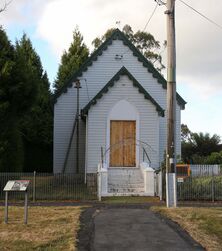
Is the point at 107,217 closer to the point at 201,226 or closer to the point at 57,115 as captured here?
the point at 201,226

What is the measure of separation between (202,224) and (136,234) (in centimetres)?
212

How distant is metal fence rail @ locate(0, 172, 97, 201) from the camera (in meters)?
21.1

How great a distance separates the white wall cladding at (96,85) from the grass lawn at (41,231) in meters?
17.0

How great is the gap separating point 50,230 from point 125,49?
21.8 m

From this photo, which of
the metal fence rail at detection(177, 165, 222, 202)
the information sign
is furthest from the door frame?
the information sign

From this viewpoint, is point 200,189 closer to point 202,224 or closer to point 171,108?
point 171,108

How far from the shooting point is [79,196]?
2142 cm

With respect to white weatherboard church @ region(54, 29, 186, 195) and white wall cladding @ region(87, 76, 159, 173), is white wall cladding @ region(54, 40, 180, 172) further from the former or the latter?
white wall cladding @ region(87, 76, 159, 173)

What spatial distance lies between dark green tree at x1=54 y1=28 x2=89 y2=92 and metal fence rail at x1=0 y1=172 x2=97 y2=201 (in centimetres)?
2130

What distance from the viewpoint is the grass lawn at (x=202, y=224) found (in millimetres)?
10414

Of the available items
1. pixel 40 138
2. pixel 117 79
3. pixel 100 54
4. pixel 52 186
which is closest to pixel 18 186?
pixel 52 186

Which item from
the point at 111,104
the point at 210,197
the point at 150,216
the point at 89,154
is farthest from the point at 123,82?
the point at 150,216

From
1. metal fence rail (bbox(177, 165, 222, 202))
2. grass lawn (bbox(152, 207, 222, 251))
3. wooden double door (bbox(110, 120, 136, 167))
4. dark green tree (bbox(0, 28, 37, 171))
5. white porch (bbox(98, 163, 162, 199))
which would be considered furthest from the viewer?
wooden double door (bbox(110, 120, 136, 167))

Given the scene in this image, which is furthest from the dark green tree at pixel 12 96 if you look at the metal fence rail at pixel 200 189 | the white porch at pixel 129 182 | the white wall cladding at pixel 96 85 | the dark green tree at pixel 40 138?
the dark green tree at pixel 40 138
